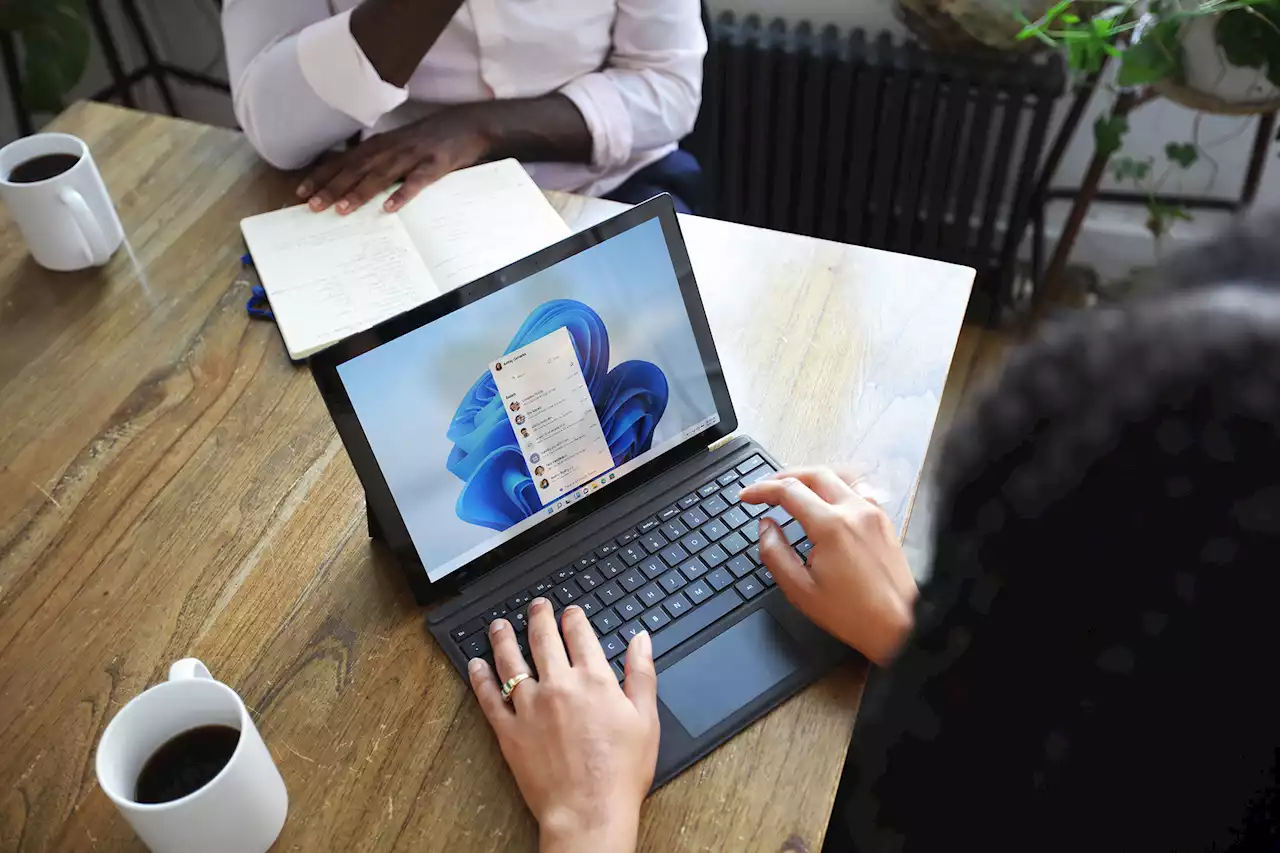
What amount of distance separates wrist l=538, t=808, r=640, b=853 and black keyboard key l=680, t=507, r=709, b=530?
9.5 inches

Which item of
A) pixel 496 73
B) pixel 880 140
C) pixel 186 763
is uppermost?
pixel 496 73

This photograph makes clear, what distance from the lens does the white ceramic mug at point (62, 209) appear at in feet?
3.19

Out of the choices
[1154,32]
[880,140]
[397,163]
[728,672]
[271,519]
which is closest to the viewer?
[728,672]

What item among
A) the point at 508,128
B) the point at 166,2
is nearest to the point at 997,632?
the point at 508,128

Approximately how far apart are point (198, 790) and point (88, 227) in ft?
2.16

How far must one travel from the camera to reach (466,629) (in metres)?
0.73

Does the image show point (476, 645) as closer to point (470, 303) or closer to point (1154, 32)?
point (470, 303)

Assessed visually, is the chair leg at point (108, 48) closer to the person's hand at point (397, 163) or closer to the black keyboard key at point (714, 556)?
the person's hand at point (397, 163)

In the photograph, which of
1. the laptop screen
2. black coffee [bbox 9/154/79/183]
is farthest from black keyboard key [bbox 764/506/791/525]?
black coffee [bbox 9/154/79/183]

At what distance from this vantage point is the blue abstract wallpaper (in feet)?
2.40

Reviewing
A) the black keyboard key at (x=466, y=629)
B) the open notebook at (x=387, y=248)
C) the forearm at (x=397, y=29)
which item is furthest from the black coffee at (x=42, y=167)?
the black keyboard key at (x=466, y=629)

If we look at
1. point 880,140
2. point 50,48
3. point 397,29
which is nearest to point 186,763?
point 397,29

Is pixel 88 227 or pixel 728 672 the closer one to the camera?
pixel 728 672

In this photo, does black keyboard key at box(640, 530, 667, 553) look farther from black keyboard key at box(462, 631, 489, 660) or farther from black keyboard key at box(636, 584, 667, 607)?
black keyboard key at box(462, 631, 489, 660)
